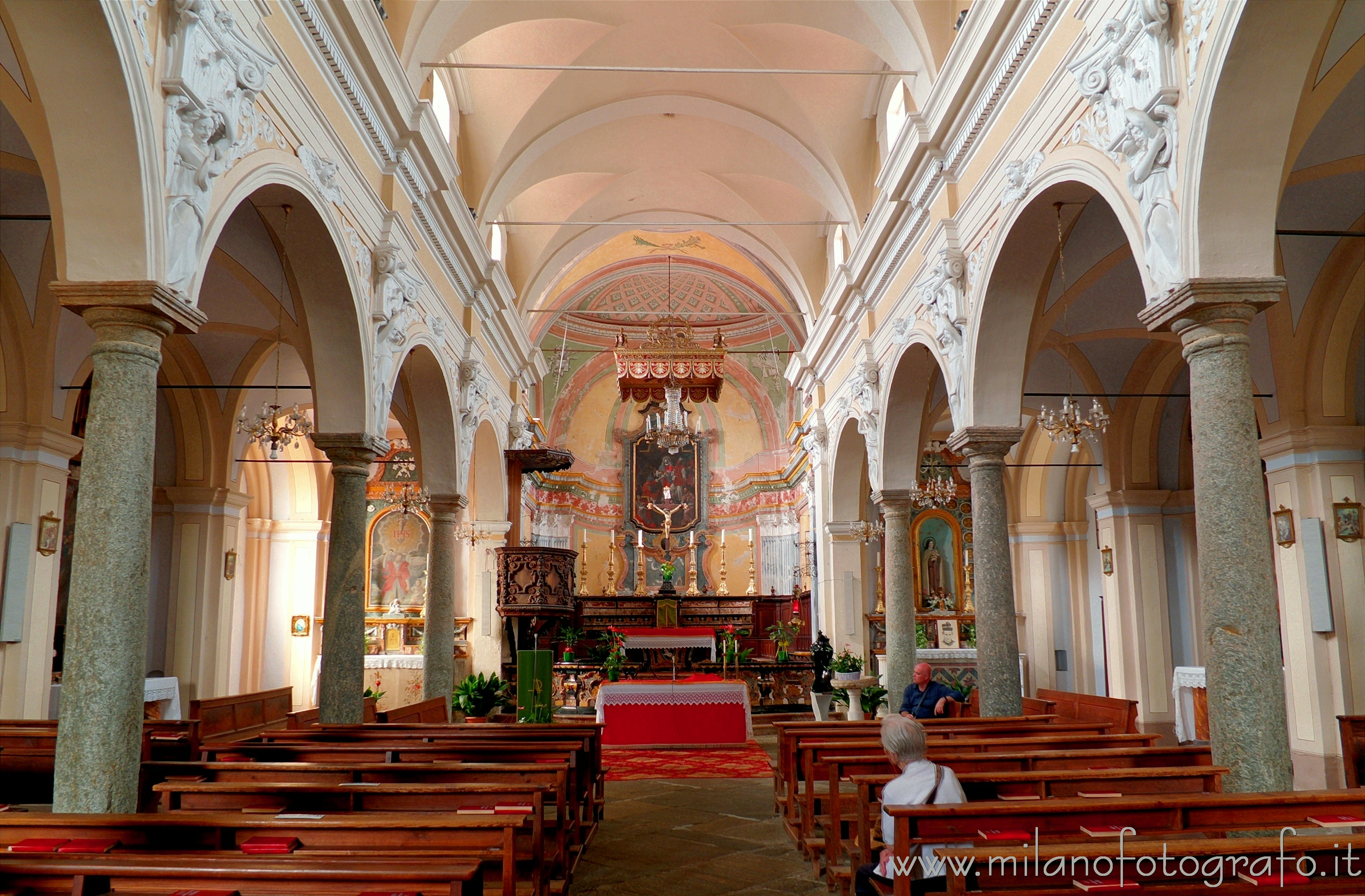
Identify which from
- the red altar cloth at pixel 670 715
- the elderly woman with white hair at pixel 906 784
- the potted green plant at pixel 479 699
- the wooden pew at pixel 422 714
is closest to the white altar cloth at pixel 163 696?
the wooden pew at pixel 422 714

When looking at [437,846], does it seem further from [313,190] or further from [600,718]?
[600,718]

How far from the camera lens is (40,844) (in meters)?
4.09

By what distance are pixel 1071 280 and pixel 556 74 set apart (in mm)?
7151

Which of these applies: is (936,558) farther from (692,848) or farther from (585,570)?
(692,848)

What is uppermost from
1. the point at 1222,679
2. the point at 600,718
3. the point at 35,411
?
the point at 35,411

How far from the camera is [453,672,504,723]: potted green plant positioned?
39.6 ft

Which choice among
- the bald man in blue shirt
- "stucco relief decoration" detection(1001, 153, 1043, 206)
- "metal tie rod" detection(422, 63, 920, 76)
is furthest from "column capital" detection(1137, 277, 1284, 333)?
"metal tie rod" detection(422, 63, 920, 76)

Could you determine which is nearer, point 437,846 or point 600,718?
point 437,846

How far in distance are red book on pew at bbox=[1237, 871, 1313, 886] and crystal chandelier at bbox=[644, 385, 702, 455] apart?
1552cm

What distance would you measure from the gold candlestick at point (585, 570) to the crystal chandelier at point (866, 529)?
29.8 feet

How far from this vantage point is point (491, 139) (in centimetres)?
1417

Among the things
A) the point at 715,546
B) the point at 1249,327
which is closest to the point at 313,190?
the point at 1249,327

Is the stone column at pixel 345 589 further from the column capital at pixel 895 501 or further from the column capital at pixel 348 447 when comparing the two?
the column capital at pixel 895 501

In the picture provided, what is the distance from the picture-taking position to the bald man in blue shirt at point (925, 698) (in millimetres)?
9039
